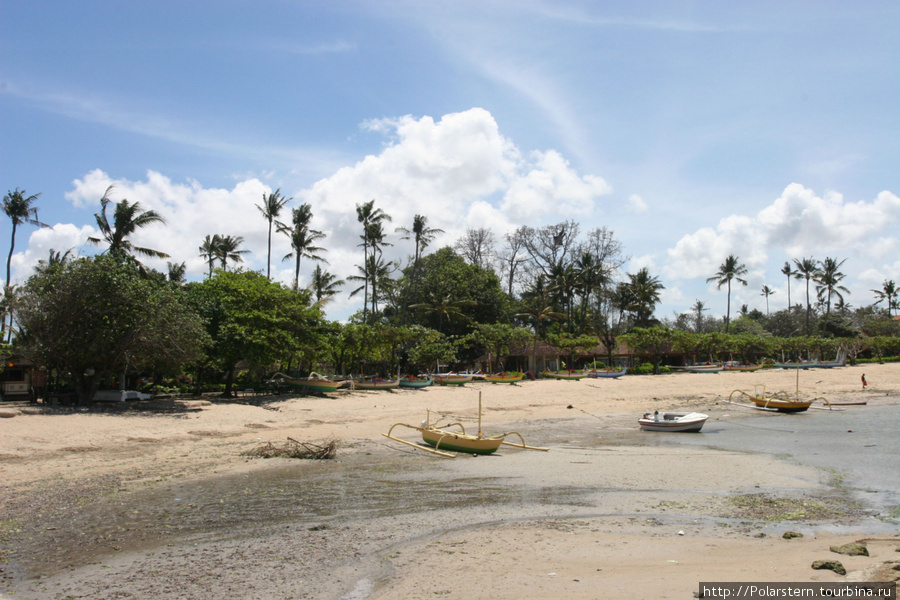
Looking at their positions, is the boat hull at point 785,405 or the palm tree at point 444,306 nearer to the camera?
the boat hull at point 785,405

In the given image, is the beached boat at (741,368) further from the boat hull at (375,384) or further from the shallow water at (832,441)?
the boat hull at (375,384)

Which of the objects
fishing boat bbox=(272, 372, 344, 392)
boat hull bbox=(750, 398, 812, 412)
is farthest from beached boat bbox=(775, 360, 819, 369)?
fishing boat bbox=(272, 372, 344, 392)

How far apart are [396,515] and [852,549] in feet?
21.4

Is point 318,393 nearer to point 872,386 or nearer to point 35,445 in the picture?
point 35,445

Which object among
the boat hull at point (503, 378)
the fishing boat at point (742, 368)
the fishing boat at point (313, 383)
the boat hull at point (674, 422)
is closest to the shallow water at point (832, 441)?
the boat hull at point (674, 422)

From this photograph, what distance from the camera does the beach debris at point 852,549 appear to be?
714 cm

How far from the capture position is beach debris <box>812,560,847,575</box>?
20.6ft

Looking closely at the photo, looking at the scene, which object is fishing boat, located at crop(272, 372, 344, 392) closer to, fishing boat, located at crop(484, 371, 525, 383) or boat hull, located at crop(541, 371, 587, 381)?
fishing boat, located at crop(484, 371, 525, 383)

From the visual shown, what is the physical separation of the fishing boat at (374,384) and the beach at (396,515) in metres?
14.5

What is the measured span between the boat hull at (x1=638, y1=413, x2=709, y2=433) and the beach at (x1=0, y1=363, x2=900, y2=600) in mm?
1265

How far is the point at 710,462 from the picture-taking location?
15617 mm

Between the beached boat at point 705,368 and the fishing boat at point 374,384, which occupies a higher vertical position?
the beached boat at point 705,368

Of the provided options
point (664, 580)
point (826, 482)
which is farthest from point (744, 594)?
point (826, 482)

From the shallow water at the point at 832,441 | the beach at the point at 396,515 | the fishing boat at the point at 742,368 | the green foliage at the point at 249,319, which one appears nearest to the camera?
the beach at the point at 396,515
